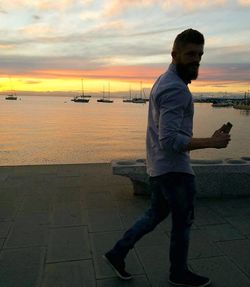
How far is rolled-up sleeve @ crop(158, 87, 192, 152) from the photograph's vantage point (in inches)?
106

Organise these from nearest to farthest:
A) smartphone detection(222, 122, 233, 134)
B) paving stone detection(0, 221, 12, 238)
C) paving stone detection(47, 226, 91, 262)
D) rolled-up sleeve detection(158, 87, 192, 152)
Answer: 1. rolled-up sleeve detection(158, 87, 192, 152)
2. smartphone detection(222, 122, 233, 134)
3. paving stone detection(47, 226, 91, 262)
4. paving stone detection(0, 221, 12, 238)

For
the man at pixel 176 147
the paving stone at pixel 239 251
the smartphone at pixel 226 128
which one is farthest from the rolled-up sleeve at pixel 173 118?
the paving stone at pixel 239 251

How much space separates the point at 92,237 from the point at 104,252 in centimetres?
44

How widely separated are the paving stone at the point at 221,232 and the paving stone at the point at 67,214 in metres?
1.59

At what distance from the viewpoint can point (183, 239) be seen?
309 cm

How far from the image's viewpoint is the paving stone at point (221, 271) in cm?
332

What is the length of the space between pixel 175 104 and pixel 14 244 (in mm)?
2554

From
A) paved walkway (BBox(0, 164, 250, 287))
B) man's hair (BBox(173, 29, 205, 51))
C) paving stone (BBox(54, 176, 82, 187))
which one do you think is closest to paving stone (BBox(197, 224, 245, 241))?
paved walkway (BBox(0, 164, 250, 287))

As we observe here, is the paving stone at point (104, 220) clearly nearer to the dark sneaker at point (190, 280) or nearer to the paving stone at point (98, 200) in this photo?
the paving stone at point (98, 200)

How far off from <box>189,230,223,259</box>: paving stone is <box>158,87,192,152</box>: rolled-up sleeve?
1.62 meters

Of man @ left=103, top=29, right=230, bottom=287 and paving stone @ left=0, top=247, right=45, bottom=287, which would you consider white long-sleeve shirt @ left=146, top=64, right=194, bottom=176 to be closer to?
man @ left=103, top=29, right=230, bottom=287

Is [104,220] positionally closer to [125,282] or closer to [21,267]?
[21,267]

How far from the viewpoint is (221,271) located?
139 inches

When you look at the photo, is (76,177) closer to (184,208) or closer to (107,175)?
(107,175)
